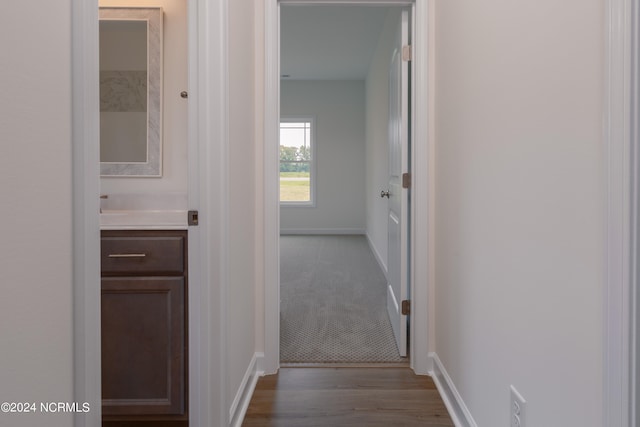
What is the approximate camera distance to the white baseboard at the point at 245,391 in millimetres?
1849

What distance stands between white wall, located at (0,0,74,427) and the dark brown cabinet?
96cm

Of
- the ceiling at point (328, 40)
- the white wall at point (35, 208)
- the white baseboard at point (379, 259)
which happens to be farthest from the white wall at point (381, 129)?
the white wall at point (35, 208)

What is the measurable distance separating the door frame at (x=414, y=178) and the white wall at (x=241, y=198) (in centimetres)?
9

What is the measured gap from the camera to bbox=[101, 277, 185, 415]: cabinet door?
171cm

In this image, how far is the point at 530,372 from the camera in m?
1.23

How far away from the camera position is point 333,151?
790 cm

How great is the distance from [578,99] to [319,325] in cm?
249

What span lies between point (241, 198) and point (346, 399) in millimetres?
1062

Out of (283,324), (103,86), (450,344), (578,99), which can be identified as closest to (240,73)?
(103,86)

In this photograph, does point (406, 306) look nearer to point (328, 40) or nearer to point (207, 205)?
point (207, 205)

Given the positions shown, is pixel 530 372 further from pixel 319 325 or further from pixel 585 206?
pixel 319 325

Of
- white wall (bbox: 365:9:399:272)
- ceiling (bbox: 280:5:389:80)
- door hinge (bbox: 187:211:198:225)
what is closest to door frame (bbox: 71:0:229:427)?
door hinge (bbox: 187:211:198:225)

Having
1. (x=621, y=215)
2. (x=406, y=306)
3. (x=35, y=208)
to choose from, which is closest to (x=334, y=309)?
(x=406, y=306)

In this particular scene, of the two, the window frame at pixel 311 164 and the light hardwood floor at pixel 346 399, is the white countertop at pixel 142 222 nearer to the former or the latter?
the light hardwood floor at pixel 346 399
